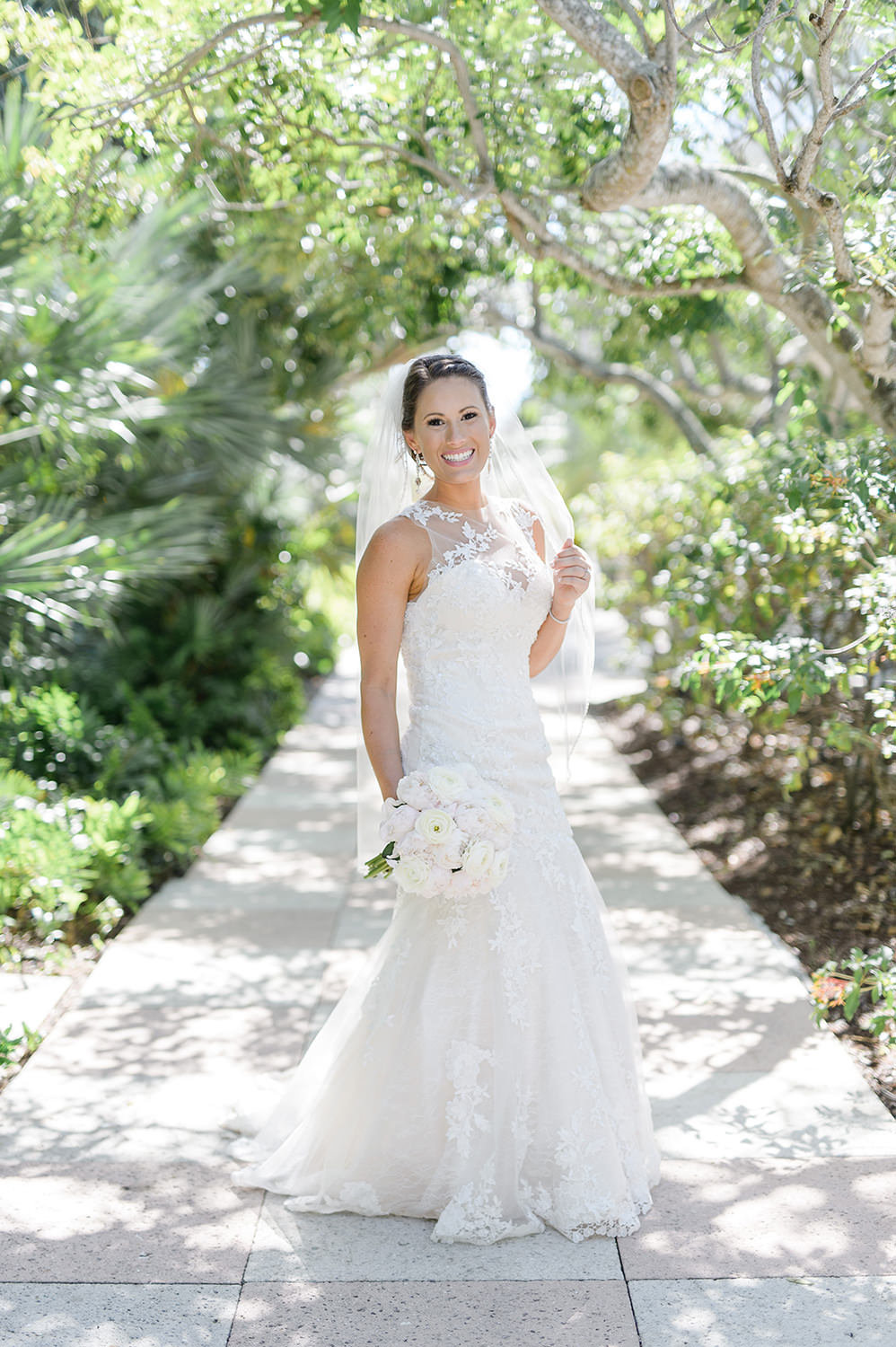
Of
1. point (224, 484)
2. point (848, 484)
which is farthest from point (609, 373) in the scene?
point (848, 484)

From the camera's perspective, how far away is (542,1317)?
263 cm

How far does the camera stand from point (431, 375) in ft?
10.5

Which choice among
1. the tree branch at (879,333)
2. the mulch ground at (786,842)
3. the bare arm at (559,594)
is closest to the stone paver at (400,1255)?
the mulch ground at (786,842)

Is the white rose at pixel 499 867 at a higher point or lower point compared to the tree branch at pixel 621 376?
lower

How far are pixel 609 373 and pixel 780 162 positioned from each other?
201 inches

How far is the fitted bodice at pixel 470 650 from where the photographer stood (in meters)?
3.12

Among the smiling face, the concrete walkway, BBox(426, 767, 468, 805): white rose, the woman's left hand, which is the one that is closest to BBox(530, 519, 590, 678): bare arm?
the woman's left hand

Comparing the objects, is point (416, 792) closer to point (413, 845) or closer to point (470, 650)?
point (413, 845)

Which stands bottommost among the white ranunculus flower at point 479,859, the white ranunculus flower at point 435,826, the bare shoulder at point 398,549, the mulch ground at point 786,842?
the mulch ground at point 786,842

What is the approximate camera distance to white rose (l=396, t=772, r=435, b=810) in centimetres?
293

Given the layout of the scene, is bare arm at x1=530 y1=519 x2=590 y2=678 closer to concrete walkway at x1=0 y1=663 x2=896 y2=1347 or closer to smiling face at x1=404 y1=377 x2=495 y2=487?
smiling face at x1=404 y1=377 x2=495 y2=487

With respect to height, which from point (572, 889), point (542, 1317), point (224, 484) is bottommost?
point (542, 1317)

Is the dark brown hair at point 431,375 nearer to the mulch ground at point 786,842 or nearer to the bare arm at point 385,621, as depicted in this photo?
the bare arm at point 385,621

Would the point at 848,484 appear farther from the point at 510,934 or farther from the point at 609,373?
the point at 609,373
